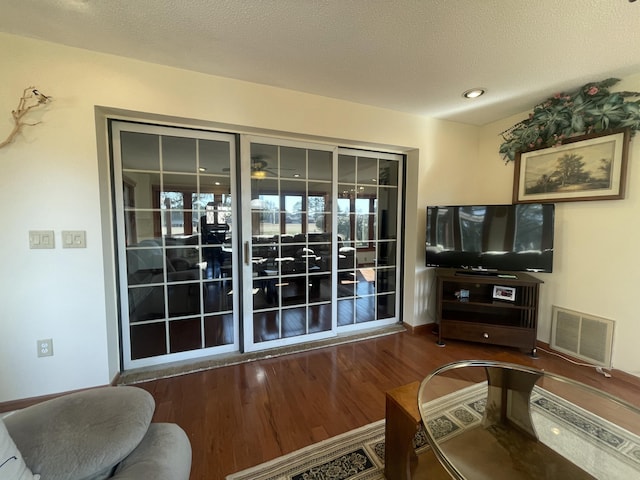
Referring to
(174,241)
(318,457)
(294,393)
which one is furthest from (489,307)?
(174,241)

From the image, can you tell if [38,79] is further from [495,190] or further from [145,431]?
[495,190]

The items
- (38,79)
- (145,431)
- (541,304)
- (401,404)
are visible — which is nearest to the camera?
(145,431)

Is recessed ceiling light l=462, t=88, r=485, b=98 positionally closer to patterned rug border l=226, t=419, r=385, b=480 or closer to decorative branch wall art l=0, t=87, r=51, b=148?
patterned rug border l=226, t=419, r=385, b=480

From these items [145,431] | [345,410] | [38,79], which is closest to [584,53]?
[345,410]

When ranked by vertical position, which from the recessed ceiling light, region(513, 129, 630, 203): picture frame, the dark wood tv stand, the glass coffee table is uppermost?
the recessed ceiling light

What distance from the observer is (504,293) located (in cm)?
265

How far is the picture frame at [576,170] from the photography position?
2109 millimetres

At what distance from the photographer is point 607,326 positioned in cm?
220

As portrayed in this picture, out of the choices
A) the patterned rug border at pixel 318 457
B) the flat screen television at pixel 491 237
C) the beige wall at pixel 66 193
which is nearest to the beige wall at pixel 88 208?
the beige wall at pixel 66 193

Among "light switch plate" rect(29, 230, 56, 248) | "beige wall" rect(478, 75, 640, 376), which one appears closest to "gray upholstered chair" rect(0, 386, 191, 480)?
"light switch plate" rect(29, 230, 56, 248)

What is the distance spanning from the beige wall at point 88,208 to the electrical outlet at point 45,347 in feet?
0.12

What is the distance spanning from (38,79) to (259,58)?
142 cm

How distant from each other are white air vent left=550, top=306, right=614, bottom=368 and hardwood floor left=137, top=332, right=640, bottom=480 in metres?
0.12

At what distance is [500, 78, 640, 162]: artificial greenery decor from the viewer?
2.06 m
